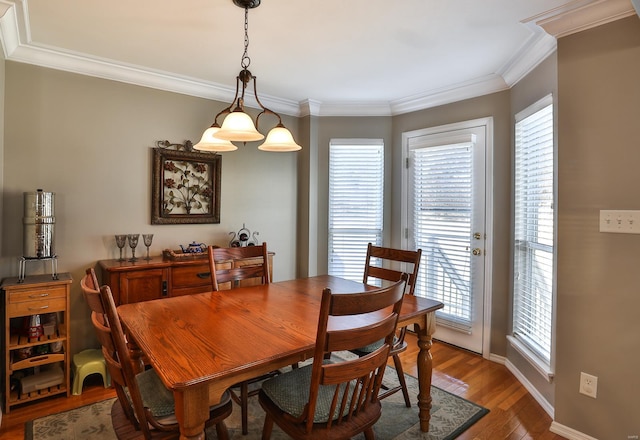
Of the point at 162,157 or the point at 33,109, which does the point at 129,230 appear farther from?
the point at 33,109

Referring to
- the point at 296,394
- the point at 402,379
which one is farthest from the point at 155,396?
the point at 402,379

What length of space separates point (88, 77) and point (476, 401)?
12.4 ft

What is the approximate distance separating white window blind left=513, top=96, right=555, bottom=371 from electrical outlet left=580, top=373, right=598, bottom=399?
1.02ft

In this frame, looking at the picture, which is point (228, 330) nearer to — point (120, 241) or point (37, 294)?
point (37, 294)

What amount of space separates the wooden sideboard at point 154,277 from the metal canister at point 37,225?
398mm

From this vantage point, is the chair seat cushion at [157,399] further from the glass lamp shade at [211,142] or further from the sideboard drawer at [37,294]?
the glass lamp shade at [211,142]

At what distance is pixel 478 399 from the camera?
2488 mm

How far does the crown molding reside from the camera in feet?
6.06

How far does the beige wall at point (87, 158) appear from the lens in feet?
8.38

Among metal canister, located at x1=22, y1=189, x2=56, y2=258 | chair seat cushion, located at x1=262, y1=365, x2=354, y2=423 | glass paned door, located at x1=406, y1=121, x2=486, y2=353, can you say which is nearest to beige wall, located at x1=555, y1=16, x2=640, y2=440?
glass paned door, located at x1=406, y1=121, x2=486, y2=353

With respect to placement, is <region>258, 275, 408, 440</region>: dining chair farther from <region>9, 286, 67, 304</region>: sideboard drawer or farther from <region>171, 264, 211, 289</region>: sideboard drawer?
<region>9, 286, 67, 304</region>: sideboard drawer

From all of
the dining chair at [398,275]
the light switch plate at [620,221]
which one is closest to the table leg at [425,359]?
the dining chair at [398,275]

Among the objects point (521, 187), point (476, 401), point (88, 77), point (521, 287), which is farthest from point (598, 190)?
point (88, 77)

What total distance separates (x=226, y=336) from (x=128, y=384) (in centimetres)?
39
